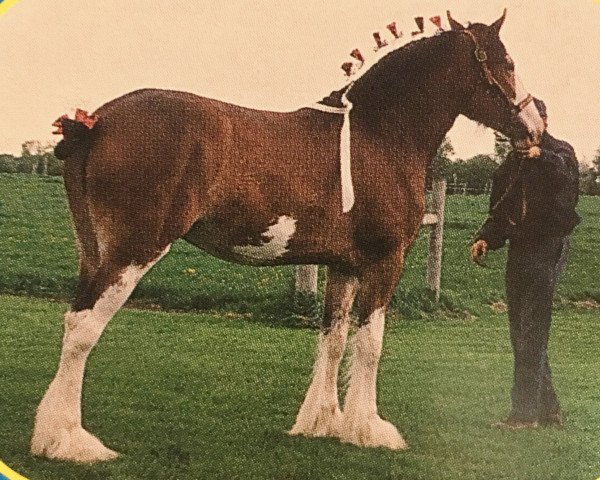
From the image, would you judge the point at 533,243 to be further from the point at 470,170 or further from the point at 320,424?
the point at 320,424

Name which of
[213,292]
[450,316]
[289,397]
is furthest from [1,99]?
[450,316]

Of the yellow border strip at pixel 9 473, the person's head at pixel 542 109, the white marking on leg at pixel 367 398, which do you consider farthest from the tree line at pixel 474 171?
the yellow border strip at pixel 9 473

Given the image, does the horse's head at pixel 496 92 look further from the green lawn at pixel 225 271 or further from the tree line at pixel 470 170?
the green lawn at pixel 225 271

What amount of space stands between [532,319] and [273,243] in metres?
0.68

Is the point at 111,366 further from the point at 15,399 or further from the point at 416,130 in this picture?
the point at 416,130

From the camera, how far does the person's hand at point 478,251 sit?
1.99 m

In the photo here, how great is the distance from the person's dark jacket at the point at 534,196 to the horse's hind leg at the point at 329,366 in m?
0.35

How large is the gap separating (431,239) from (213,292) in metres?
0.53

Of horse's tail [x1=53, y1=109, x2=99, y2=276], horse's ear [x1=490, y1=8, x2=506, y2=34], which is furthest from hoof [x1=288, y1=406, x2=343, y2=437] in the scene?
horse's ear [x1=490, y1=8, x2=506, y2=34]

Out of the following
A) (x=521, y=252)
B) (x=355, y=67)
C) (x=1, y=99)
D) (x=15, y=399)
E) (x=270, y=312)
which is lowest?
(x=15, y=399)

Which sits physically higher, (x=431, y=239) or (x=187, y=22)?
(x=187, y=22)

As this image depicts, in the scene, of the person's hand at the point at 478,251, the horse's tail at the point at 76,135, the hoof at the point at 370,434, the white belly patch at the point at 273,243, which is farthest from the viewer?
the person's hand at the point at 478,251

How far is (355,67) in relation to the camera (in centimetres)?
193

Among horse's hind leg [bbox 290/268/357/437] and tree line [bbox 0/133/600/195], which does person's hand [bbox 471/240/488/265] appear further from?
horse's hind leg [bbox 290/268/357/437]
